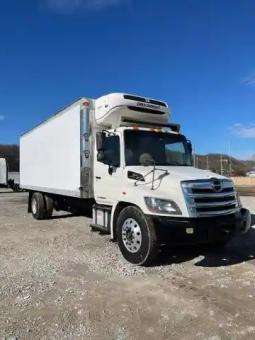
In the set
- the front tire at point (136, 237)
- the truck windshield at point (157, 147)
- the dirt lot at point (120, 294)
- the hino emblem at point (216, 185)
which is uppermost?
the truck windshield at point (157, 147)

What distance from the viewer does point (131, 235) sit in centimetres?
650

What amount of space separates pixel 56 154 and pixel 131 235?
16.3 feet

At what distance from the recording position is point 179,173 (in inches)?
256

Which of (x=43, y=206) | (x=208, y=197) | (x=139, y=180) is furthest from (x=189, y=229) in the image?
(x=43, y=206)

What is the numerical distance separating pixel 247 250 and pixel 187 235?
96.6 inches

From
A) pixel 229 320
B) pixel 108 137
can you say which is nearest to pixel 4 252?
pixel 108 137

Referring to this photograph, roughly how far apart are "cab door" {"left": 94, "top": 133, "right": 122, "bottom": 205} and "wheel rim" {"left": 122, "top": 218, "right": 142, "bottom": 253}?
30.2 inches

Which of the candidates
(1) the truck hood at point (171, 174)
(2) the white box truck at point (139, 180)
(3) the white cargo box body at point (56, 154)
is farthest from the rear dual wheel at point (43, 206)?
(1) the truck hood at point (171, 174)

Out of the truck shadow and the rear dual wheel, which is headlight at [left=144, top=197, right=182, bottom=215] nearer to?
the truck shadow

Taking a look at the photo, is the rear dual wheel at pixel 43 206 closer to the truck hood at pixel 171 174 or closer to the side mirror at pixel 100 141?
the side mirror at pixel 100 141

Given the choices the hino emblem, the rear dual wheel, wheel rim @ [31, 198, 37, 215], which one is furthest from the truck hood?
wheel rim @ [31, 198, 37, 215]

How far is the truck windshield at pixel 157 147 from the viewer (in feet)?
23.7

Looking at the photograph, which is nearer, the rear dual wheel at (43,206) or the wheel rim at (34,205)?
the rear dual wheel at (43,206)

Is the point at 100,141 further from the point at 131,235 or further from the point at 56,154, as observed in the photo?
the point at 56,154
